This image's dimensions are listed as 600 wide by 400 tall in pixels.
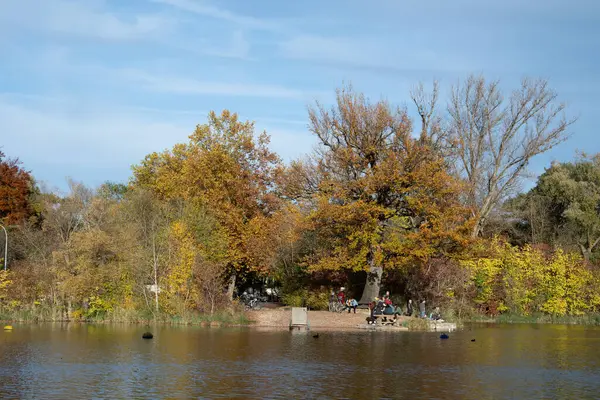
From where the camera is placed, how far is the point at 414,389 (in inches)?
781

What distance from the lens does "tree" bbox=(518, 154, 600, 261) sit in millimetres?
62188

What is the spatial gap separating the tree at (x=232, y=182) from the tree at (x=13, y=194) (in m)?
14.2

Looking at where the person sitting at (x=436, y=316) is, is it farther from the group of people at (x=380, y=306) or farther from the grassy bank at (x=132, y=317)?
the grassy bank at (x=132, y=317)

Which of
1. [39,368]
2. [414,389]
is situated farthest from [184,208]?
[414,389]

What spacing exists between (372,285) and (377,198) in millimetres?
5431

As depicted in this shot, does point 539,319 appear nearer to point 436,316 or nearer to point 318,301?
point 436,316

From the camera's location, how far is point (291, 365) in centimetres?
2405

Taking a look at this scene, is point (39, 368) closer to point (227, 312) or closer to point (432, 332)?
point (227, 312)

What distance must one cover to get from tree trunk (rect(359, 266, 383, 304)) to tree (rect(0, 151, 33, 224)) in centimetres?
3195

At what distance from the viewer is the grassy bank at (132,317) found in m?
40.2

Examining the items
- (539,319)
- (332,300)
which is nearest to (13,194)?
(332,300)

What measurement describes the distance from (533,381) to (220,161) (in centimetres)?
3440

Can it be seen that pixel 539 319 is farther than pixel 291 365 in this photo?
Yes

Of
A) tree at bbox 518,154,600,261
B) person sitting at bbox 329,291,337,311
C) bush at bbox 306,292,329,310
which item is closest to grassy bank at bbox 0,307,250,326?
person sitting at bbox 329,291,337,311
